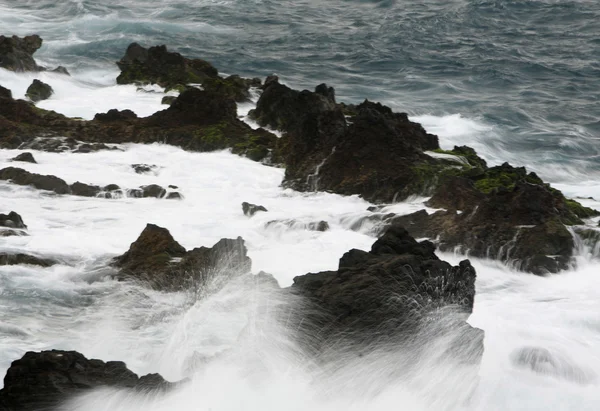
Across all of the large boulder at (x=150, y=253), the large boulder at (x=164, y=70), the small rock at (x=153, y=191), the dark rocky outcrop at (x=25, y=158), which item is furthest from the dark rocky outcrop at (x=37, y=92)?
the large boulder at (x=150, y=253)

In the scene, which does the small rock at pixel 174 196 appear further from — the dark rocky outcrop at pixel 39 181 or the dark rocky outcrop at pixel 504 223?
the dark rocky outcrop at pixel 504 223

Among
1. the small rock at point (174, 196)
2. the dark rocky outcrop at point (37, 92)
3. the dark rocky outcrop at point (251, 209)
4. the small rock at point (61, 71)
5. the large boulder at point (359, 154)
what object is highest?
the large boulder at point (359, 154)

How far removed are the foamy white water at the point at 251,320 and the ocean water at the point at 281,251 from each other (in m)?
0.02

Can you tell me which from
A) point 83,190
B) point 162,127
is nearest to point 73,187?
point 83,190

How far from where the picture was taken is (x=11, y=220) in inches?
459

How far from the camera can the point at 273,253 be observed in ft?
38.3

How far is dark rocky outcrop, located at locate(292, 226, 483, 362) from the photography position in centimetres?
832

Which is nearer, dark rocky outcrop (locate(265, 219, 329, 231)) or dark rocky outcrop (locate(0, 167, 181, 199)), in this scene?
dark rocky outcrop (locate(265, 219, 329, 231))

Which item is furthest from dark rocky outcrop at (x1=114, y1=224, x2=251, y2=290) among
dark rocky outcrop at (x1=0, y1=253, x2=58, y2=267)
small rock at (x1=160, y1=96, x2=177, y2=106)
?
small rock at (x1=160, y1=96, x2=177, y2=106)

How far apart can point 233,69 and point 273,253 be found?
752 inches

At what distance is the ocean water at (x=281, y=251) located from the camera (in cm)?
803

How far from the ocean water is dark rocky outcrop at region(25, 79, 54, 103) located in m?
0.35

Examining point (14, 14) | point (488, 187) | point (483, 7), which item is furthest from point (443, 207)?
point (14, 14)

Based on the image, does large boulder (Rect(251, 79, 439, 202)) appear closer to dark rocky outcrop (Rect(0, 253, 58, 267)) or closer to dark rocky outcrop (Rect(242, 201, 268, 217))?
dark rocky outcrop (Rect(242, 201, 268, 217))
